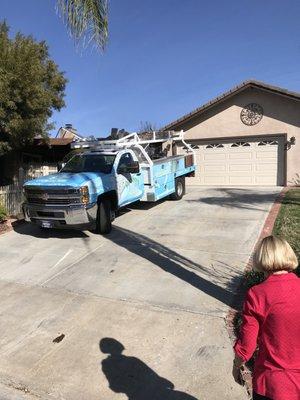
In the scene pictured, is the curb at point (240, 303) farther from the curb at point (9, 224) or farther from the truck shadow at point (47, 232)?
the curb at point (9, 224)

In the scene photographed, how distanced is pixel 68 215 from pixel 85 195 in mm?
580

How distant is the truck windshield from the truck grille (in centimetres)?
154

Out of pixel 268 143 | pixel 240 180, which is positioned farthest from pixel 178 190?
pixel 268 143

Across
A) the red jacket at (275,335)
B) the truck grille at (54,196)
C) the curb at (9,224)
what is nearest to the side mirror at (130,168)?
the truck grille at (54,196)

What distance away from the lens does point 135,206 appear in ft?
46.2

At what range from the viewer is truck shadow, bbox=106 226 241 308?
22.3 ft

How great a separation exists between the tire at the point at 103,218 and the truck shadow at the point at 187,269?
289 mm

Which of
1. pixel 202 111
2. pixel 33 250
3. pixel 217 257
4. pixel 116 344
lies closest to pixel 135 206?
pixel 33 250

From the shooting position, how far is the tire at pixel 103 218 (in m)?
10.4

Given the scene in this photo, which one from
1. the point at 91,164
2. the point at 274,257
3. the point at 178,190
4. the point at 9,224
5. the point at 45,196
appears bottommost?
the point at 9,224

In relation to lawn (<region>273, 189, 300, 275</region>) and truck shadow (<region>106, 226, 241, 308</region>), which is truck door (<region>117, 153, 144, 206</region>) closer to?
truck shadow (<region>106, 226, 241, 308</region>)

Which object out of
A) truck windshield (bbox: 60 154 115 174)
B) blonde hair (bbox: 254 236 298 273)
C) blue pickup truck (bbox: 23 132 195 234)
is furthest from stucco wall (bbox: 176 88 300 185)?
blonde hair (bbox: 254 236 298 273)

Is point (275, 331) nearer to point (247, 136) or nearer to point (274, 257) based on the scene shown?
point (274, 257)

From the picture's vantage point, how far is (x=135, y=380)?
4.60 metres
